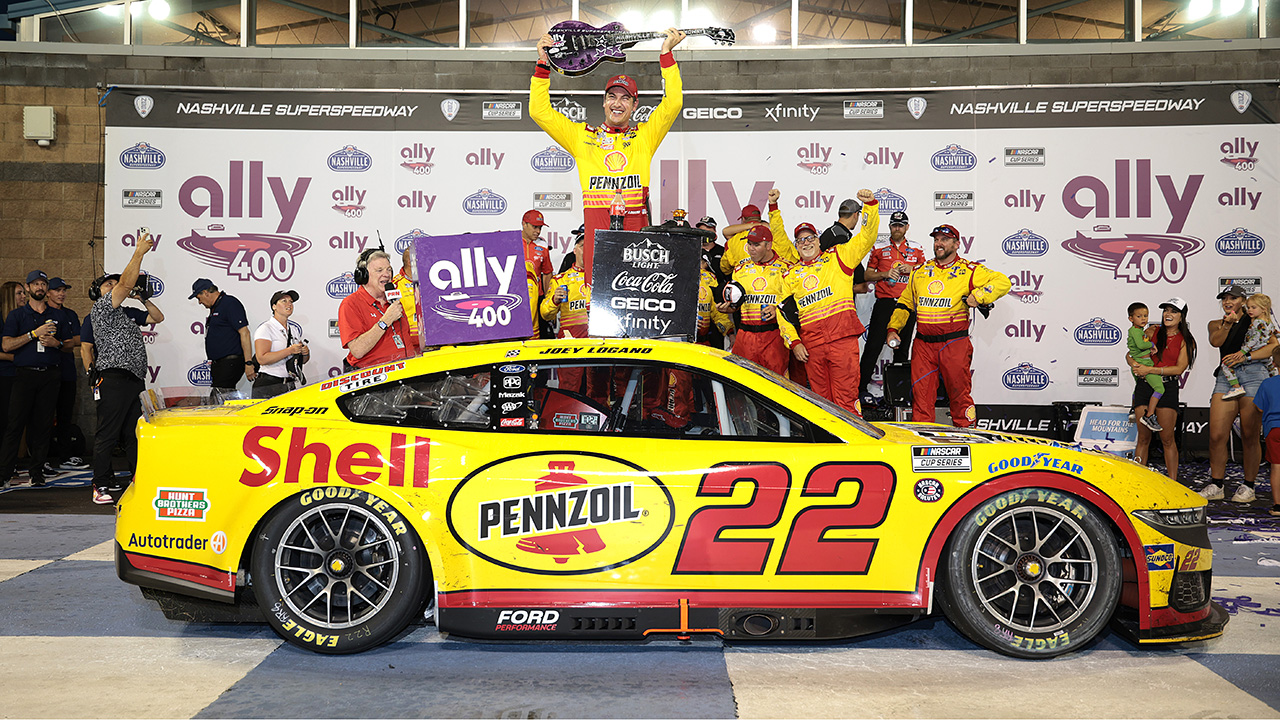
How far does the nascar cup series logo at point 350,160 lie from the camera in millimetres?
9289

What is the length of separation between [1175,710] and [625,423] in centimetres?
207

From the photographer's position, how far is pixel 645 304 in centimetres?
488

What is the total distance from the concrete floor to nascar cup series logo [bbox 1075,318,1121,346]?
5468mm

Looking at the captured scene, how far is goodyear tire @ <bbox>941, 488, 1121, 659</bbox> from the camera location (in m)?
3.30

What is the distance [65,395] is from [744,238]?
6604mm

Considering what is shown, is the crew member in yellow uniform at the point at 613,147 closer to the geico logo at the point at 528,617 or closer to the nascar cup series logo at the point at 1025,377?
the geico logo at the point at 528,617

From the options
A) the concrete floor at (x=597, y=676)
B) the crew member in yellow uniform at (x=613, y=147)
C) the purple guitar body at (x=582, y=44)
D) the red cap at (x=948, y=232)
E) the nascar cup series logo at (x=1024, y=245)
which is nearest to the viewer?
the concrete floor at (x=597, y=676)

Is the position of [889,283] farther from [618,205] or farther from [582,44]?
[582,44]

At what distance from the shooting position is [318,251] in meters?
9.34

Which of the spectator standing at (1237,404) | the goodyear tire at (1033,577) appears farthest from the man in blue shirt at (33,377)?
the spectator standing at (1237,404)

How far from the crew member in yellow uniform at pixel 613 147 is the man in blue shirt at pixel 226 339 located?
324 cm

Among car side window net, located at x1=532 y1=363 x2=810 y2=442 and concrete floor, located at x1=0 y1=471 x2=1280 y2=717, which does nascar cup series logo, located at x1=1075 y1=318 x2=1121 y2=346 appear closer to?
concrete floor, located at x1=0 y1=471 x2=1280 y2=717

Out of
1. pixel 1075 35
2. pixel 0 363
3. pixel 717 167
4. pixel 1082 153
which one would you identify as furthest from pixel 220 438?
pixel 1075 35

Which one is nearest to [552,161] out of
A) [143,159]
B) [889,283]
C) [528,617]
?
[889,283]
